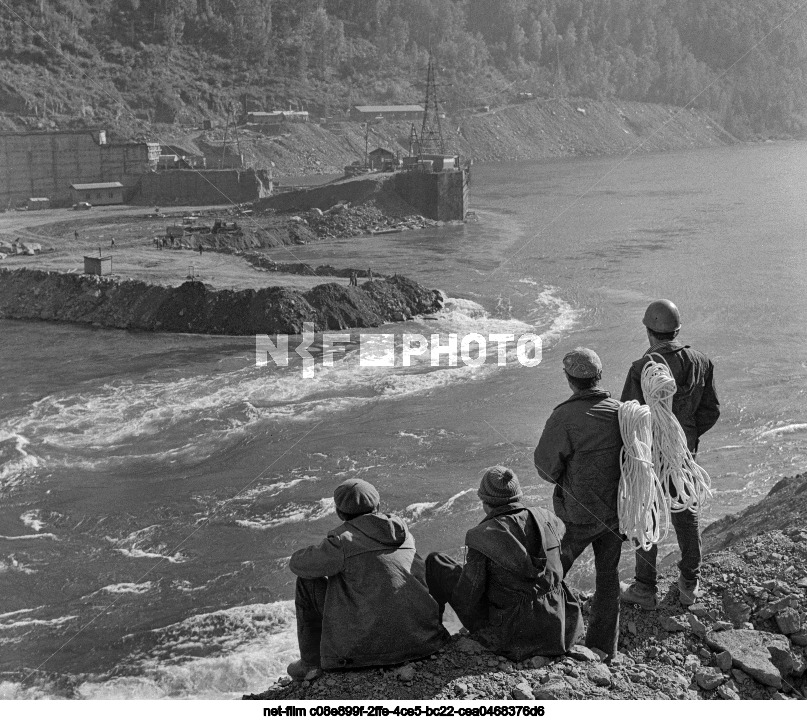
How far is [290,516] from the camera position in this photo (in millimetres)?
11047

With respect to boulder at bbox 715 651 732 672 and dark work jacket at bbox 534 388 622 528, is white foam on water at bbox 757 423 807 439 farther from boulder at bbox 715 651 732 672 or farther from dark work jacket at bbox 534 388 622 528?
dark work jacket at bbox 534 388 622 528

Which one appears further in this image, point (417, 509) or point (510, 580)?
point (417, 509)

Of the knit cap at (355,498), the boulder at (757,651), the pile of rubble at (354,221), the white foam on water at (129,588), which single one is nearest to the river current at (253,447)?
the white foam on water at (129,588)

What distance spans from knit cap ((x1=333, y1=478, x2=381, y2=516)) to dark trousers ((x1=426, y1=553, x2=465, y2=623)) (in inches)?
15.4

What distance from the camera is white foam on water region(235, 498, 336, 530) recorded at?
10875 mm

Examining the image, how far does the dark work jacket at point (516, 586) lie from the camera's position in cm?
390

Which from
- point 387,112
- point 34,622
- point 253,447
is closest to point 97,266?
point 253,447

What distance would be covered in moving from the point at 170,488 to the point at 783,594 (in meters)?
8.89

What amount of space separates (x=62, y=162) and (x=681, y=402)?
166 feet

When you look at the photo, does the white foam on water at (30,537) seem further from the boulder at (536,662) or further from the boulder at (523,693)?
the boulder at (523,693)

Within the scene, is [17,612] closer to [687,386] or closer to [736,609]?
[736,609]

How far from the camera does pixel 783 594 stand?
470 centimetres

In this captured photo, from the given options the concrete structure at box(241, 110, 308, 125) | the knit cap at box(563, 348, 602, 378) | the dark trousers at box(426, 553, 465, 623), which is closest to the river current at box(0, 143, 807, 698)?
the dark trousers at box(426, 553, 465, 623)

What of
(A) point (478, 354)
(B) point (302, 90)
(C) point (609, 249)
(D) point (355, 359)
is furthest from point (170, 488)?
(B) point (302, 90)
